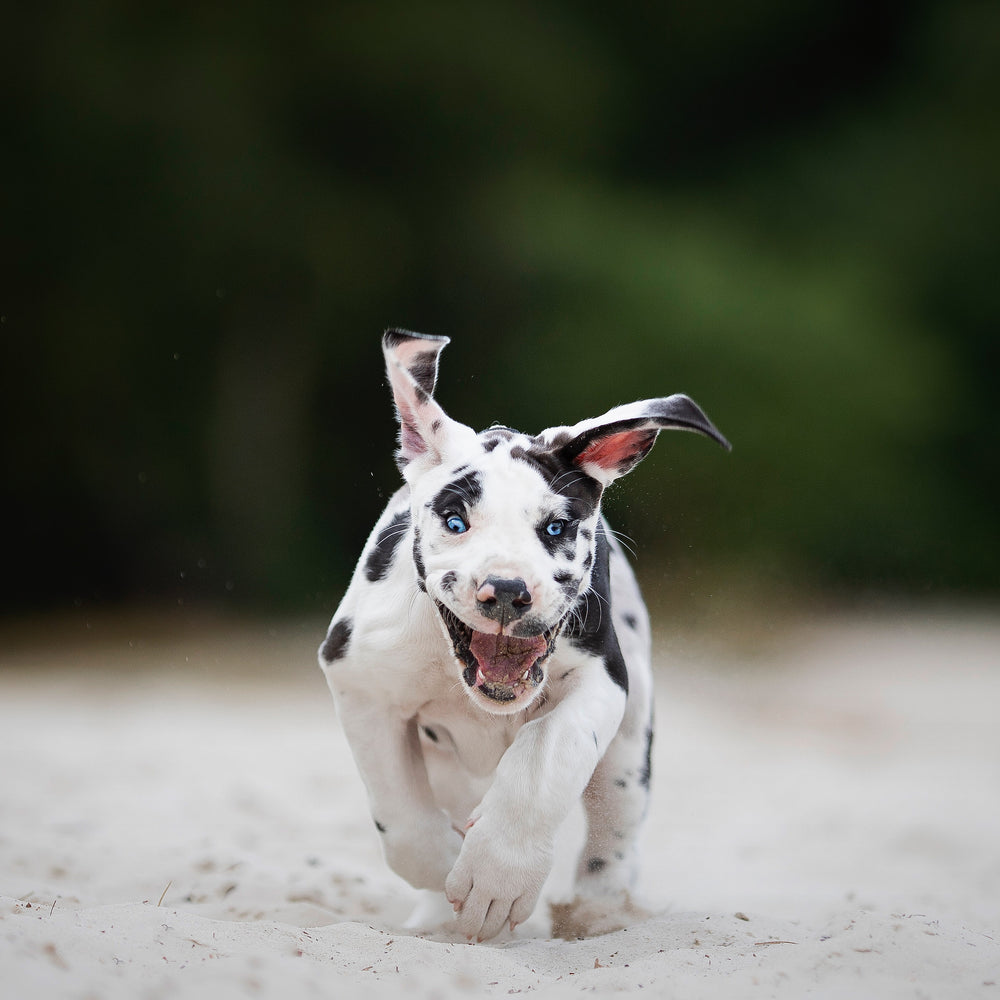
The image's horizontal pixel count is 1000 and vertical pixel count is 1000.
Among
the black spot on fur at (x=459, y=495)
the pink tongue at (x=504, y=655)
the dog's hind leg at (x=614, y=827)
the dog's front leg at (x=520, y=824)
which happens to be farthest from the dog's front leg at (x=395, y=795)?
the black spot on fur at (x=459, y=495)

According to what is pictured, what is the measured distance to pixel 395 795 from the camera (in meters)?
4.34

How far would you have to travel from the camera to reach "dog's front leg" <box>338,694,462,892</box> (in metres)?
4.33

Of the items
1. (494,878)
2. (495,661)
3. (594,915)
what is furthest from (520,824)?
(594,915)

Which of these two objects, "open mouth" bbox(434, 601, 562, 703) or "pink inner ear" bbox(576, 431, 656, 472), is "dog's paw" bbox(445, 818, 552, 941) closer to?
"open mouth" bbox(434, 601, 562, 703)

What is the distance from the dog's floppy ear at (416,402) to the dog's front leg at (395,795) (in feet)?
2.59

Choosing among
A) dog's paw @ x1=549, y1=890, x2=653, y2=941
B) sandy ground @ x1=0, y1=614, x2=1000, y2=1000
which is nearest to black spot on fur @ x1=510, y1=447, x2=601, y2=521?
sandy ground @ x1=0, y1=614, x2=1000, y2=1000

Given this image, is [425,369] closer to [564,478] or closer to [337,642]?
[564,478]

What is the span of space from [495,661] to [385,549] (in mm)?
827

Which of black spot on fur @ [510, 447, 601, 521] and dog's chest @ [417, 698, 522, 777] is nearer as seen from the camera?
black spot on fur @ [510, 447, 601, 521]

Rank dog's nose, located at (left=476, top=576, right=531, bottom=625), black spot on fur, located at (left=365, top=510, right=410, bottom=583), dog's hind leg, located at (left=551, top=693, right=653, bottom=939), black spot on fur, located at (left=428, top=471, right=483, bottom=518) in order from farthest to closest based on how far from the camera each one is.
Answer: dog's hind leg, located at (left=551, top=693, right=653, bottom=939) < black spot on fur, located at (left=365, top=510, right=410, bottom=583) < black spot on fur, located at (left=428, top=471, right=483, bottom=518) < dog's nose, located at (left=476, top=576, right=531, bottom=625)

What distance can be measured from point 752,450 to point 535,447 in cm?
840

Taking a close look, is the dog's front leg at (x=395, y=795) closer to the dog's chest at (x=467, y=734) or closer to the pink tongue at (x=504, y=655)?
the dog's chest at (x=467, y=734)

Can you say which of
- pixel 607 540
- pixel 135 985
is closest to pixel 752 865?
pixel 607 540

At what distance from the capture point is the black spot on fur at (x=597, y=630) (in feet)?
13.8
